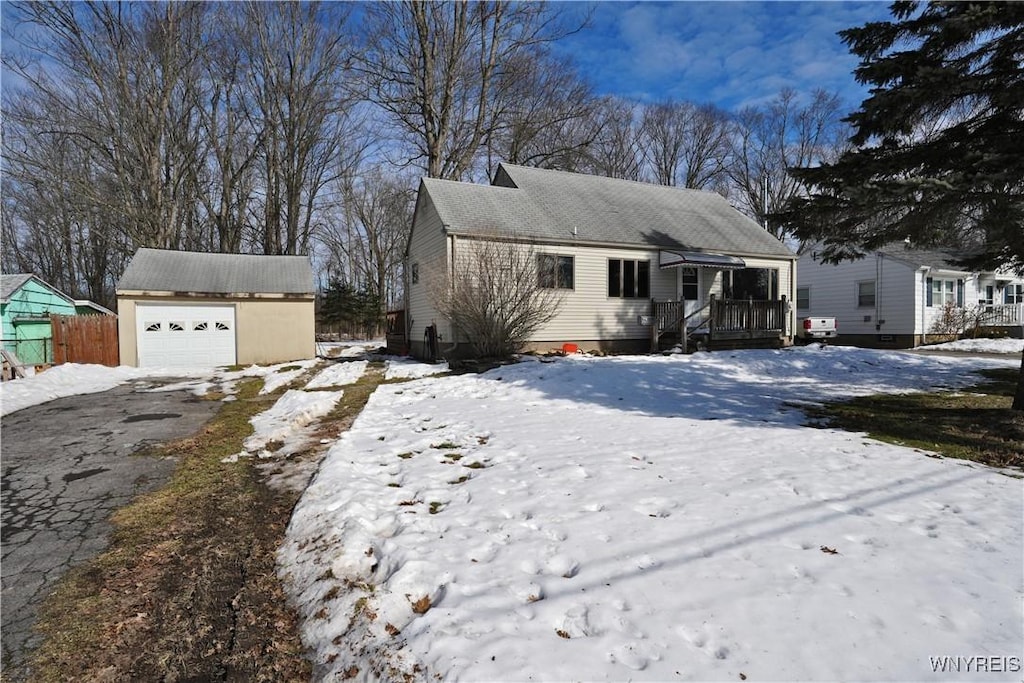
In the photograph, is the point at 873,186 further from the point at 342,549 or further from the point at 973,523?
the point at 342,549

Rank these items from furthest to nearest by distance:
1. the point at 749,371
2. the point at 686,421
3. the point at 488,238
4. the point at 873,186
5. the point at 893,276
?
the point at 893,276 → the point at 488,238 → the point at 749,371 → the point at 686,421 → the point at 873,186

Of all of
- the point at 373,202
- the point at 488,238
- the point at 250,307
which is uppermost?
the point at 373,202

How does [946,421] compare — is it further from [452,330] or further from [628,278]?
[452,330]

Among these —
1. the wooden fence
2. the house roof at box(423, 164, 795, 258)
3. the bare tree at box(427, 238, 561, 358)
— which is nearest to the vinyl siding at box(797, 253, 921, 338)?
the house roof at box(423, 164, 795, 258)

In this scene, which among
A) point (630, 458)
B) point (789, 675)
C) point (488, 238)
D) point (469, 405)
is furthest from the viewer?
point (488, 238)

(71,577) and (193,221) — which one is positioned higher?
(193,221)

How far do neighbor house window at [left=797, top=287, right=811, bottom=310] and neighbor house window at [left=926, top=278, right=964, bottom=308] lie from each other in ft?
14.7

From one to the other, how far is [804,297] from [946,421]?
19571 millimetres

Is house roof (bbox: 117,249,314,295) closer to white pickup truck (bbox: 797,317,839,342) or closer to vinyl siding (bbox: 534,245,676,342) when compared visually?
vinyl siding (bbox: 534,245,676,342)

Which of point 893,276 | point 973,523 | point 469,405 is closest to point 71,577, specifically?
point 469,405

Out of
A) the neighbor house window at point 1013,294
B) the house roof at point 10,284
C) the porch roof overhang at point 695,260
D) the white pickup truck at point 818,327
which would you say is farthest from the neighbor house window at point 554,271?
the neighbor house window at point 1013,294

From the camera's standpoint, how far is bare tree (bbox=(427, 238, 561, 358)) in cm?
1182

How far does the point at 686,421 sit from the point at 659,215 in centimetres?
1283

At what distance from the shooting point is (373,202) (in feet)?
118
